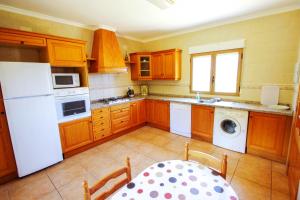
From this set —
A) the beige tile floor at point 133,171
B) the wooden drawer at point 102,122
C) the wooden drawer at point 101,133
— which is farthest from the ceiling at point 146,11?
the beige tile floor at point 133,171

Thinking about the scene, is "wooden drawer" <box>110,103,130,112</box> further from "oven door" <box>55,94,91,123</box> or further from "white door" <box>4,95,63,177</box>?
"white door" <box>4,95,63,177</box>

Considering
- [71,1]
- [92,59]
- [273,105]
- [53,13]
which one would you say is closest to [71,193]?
[92,59]

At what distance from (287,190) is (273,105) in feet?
4.59

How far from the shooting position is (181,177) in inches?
42.8

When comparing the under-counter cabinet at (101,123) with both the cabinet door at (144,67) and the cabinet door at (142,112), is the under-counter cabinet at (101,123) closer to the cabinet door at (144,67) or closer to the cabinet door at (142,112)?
the cabinet door at (142,112)

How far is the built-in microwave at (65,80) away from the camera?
242 centimetres

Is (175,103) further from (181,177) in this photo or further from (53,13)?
(53,13)

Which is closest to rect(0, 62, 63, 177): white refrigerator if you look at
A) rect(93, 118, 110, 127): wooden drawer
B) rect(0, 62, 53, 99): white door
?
rect(0, 62, 53, 99): white door

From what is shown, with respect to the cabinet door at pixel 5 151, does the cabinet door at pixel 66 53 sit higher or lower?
higher

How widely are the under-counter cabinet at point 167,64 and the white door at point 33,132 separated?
2.54 meters

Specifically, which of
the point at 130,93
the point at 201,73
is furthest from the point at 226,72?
the point at 130,93

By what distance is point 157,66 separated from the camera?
3.97 m

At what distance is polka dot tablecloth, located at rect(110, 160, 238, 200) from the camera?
3.01 ft

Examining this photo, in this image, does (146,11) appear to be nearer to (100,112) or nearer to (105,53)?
(105,53)
